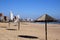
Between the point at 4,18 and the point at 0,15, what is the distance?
345 centimetres

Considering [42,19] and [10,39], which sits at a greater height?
[42,19]

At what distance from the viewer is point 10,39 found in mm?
10930

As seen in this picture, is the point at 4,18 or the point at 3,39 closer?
the point at 3,39

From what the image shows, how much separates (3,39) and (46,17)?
10.5 ft

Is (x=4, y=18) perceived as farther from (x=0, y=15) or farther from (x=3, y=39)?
(x=3, y=39)

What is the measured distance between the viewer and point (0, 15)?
6475cm

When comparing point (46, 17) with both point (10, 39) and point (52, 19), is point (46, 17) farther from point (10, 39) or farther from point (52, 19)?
point (10, 39)

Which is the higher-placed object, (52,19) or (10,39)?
(52,19)

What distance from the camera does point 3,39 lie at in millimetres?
10789

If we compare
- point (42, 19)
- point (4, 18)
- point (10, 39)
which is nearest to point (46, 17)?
point (42, 19)

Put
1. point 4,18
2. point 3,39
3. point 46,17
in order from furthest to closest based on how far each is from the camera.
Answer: point 4,18 < point 3,39 < point 46,17

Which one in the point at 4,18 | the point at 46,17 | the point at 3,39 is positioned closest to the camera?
the point at 46,17

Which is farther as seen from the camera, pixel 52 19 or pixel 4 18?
pixel 4 18

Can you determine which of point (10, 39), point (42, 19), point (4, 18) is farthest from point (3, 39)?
point (4, 18)
